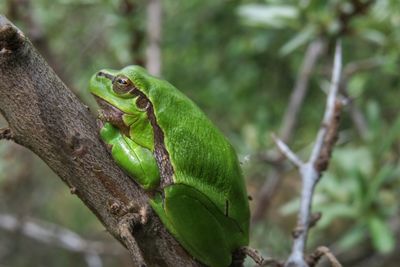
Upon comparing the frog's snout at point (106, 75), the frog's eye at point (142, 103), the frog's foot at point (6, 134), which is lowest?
the frog's foot at point (6, 134)

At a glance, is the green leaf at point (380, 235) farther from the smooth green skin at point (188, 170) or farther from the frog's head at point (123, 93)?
the frog's head at point (123, 93)

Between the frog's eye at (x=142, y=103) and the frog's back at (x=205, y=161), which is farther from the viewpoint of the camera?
the frog's eye at (x=142, y=103)

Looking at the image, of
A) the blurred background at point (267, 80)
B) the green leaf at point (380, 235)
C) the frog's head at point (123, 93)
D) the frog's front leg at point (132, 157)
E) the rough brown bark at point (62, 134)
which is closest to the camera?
the rough brown bark at point (62, 134)

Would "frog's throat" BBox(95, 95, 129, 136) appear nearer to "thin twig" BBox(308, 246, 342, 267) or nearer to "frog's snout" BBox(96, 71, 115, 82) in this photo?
"frog's snout" BBox(96, 71, 115, 82)

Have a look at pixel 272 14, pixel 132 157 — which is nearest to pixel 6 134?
A: pixel 132 157

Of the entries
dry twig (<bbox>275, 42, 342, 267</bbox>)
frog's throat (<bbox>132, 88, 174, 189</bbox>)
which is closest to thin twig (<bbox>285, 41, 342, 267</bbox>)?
dry twig (<bbox>275, 42, 342, 267</bbox>)

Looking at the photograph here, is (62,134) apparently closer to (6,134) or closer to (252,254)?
(6,134)

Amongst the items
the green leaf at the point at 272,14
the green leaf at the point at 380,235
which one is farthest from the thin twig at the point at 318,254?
the green leaf at the point at 272,14
